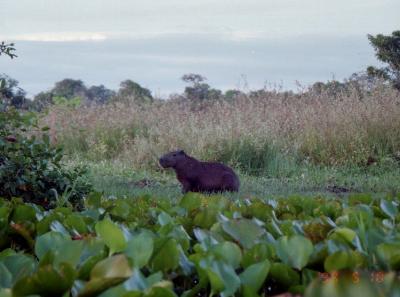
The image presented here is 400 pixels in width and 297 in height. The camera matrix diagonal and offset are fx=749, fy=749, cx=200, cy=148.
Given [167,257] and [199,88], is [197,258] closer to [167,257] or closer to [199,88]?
[167,257]

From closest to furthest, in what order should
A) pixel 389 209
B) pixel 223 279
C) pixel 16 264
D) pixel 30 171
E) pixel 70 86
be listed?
pixel 223 279
pixel 16 264
pixel 389 209
pixel 30 171
pixel 70 86

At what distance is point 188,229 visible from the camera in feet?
7.73

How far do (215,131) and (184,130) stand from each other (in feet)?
2.83

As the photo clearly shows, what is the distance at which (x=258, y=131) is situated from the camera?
1293 cm

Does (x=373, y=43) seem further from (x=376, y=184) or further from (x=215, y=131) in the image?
(x=376, y=184)

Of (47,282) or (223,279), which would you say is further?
(223,279)

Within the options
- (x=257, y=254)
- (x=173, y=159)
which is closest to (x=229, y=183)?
(x=173, y=159)

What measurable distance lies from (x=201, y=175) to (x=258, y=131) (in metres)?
4.04

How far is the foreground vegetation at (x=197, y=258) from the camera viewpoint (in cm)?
135

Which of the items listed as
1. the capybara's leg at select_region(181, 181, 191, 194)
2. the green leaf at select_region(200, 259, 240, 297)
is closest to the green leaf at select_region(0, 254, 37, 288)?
the green leaf at select_region(200, 259, 240, 297)

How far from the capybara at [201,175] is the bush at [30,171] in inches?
136

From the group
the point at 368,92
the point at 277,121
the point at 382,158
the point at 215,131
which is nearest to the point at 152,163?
the point at 215,131

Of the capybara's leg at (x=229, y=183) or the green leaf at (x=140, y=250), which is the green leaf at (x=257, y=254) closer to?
the green leaf at (x=140, y=250)

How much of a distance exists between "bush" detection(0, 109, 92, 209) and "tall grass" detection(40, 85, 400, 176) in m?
6.56
